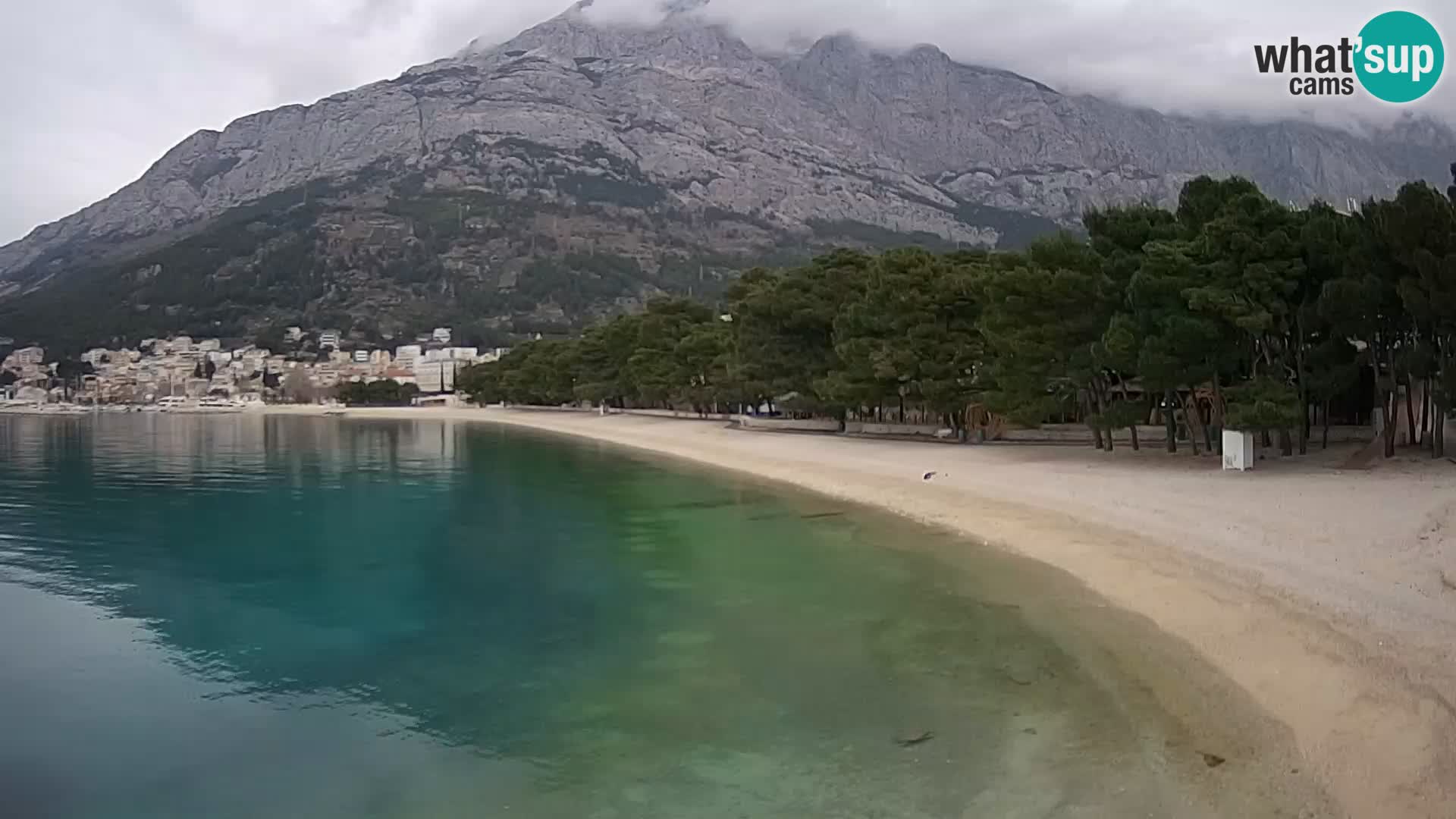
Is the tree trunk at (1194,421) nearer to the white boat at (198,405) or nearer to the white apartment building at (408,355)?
the white boat at (198,405)

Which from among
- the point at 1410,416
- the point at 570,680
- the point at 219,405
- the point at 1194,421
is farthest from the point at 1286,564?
the point at 219,405

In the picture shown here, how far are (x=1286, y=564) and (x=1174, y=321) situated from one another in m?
12.3

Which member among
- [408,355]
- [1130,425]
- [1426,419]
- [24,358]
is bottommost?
[1130,425]

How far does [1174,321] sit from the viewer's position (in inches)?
979

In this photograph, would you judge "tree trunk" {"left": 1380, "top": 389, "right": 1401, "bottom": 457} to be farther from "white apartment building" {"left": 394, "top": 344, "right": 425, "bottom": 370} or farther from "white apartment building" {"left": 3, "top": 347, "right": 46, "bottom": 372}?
"white apartment building" {"left": 3, "top": 347, "right": 46, "bottom": 372}

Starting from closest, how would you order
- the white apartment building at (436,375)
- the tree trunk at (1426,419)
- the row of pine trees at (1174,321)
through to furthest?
the row of pine trees at (1174,321), the tree trunk at (1426,419), the white apartment building at (436,375)

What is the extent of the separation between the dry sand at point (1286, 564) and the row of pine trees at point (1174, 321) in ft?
6.69

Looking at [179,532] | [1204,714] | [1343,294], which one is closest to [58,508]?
[179,532]

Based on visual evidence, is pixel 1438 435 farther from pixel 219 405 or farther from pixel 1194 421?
pixel 219 405

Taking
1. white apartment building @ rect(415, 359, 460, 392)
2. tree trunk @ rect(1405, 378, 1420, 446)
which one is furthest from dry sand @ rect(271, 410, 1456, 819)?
white apartment building @ rect(415, 359, 460, 392)

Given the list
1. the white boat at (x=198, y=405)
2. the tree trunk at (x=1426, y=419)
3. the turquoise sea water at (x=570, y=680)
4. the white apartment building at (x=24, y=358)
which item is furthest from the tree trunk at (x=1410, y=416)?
the white apartment building at (x=24, y=358)

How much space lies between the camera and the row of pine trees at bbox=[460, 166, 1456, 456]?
918 inches

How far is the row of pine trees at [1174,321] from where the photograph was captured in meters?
23.3

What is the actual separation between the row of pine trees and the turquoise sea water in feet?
30.7
